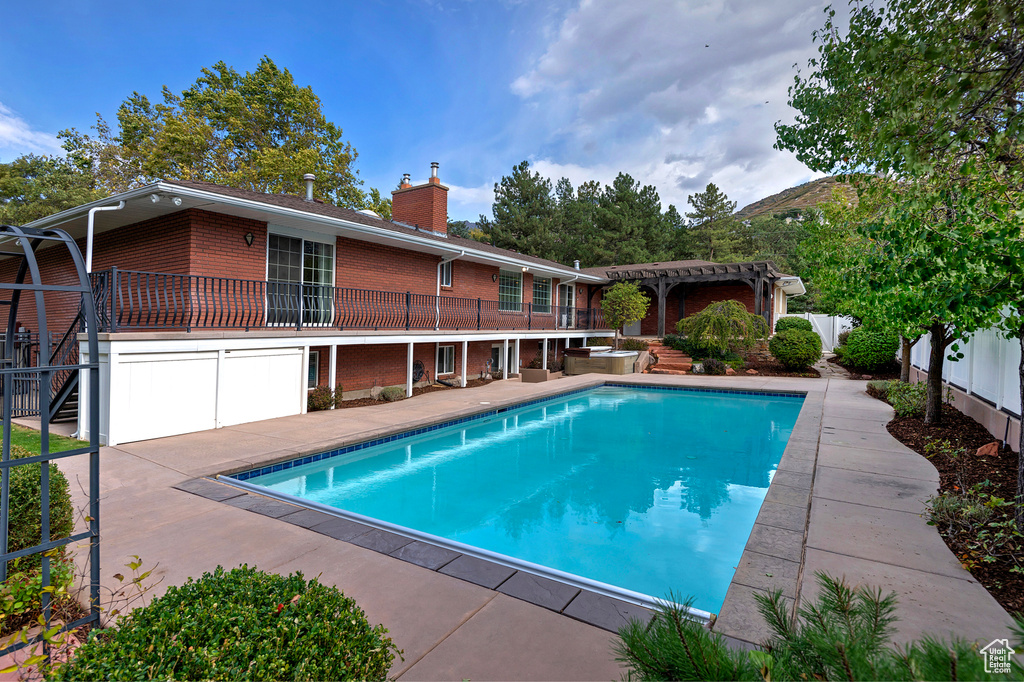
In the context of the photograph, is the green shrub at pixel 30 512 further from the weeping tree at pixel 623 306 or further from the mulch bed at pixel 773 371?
the weeping tree at pixel 623 306

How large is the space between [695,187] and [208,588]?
1833 inches

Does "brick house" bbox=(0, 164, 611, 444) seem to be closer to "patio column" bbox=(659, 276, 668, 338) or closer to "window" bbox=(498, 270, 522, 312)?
"window" bbox=(498, 270, 522, 312)

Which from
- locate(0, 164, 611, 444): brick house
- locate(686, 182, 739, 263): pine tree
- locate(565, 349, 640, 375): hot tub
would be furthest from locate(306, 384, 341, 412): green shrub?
locate(686, 182, 739, 263): pine tree

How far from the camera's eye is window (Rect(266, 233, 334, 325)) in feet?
33.2

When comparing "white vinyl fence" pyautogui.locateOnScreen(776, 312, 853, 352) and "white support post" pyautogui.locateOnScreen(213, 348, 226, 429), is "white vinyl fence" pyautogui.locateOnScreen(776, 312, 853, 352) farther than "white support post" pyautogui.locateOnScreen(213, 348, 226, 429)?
Yes

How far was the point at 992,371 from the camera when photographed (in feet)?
21.8

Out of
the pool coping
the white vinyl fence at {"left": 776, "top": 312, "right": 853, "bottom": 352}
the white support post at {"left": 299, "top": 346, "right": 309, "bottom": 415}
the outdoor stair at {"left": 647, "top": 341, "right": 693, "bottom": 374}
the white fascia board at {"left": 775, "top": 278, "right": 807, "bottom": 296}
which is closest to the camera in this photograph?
the pool coping

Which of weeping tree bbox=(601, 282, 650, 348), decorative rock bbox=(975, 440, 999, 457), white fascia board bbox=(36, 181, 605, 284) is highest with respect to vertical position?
white fascia board bbox=(36, 181, 605, 284)

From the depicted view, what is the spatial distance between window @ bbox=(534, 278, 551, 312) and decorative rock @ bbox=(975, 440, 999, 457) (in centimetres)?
1431

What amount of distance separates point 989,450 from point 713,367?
11630mm

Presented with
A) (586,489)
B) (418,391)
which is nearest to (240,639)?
(586,489)

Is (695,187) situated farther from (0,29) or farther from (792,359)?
(0,29)

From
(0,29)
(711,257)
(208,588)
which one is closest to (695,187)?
(711,257)

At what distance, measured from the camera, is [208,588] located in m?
1.84
